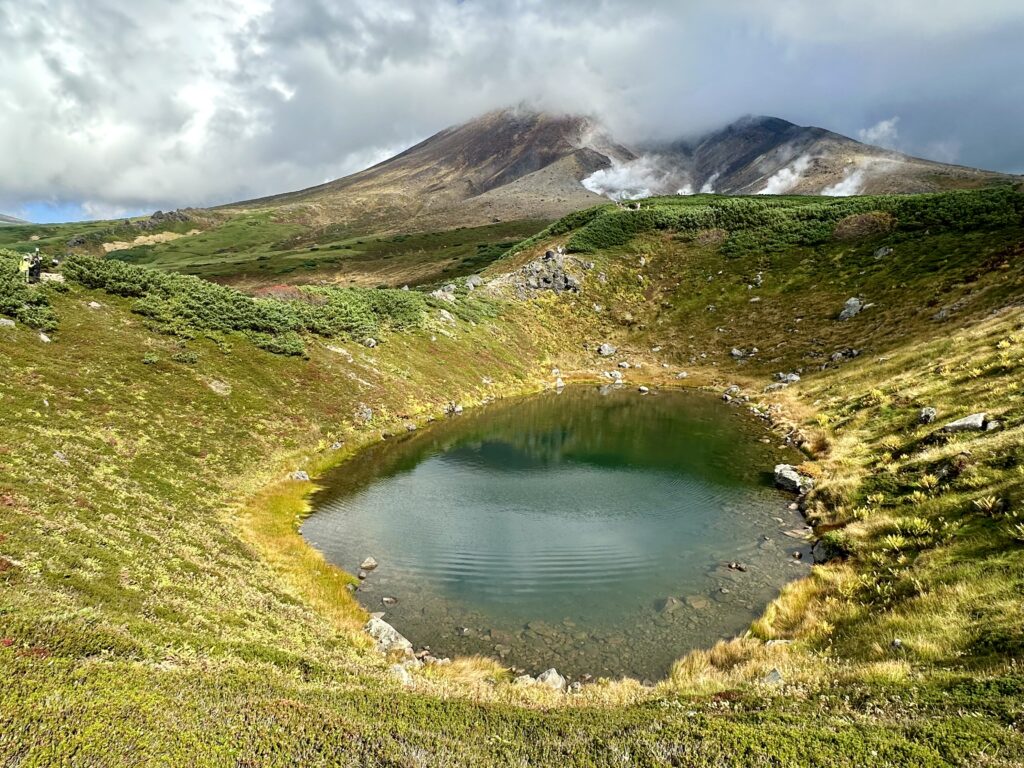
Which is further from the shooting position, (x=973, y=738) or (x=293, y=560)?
(x=293, y=560)

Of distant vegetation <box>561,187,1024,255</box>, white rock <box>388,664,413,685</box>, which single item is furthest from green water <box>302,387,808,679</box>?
distant vegetation <box>561,187,1024,255</box>

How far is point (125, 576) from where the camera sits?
15.8 metres

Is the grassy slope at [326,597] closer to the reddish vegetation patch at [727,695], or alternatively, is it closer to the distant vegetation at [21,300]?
the reddish vegetation patch at [727,695]

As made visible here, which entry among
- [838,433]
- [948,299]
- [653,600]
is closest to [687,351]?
[948,299]

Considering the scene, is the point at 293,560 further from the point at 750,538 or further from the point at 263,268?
the point at 263,268

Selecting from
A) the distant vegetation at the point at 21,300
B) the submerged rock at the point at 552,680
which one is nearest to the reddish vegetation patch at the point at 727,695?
the submerged rock at the point at 552,680

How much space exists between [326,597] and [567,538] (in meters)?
12.6

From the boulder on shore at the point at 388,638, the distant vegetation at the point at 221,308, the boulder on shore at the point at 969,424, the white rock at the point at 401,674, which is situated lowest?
the boulder on shore at the point at 388,638

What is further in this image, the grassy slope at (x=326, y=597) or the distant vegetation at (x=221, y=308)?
Result: the distant vegetation at (x=221, y=308)

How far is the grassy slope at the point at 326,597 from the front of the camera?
8.99 meters

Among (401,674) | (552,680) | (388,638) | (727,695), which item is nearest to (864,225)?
(727,695)

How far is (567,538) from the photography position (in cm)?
2762

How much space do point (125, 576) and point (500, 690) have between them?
1211cm

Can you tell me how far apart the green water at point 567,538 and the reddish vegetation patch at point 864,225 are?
60.4 meters
